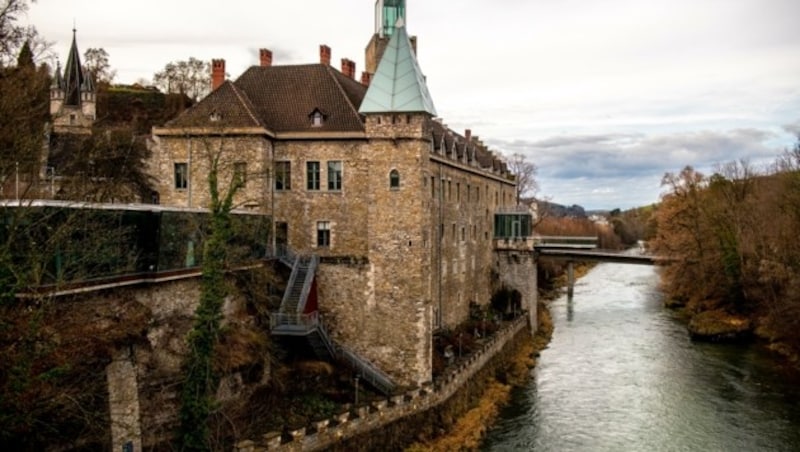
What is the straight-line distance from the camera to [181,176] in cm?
2841

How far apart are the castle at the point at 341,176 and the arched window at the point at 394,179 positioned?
39 mm

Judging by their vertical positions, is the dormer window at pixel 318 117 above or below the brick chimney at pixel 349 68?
below

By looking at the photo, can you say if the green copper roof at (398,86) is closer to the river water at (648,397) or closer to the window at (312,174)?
the window at (312,174)

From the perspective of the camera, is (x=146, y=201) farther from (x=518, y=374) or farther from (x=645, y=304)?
(x=645, y=304)

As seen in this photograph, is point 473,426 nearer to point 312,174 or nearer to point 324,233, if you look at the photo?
point 324,233

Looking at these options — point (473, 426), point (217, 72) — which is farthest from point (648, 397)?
point (217, 72)

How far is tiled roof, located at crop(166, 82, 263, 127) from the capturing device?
27.4 m

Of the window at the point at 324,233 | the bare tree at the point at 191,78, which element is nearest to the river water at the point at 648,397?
the window at the point at 324,233

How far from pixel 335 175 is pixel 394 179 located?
126 inches

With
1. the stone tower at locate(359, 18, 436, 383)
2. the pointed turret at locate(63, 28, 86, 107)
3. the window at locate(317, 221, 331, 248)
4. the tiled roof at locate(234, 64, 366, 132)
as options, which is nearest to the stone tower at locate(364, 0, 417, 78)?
the tiled roof at locate(234, 64, 366, 132)

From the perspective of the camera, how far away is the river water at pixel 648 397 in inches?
1006

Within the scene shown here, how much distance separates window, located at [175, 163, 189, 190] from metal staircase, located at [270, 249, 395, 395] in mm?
5142

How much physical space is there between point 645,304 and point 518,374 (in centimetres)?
2862

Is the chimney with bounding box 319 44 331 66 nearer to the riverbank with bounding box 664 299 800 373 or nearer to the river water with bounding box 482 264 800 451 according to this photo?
the river water with bounding box 482 264 800 451
